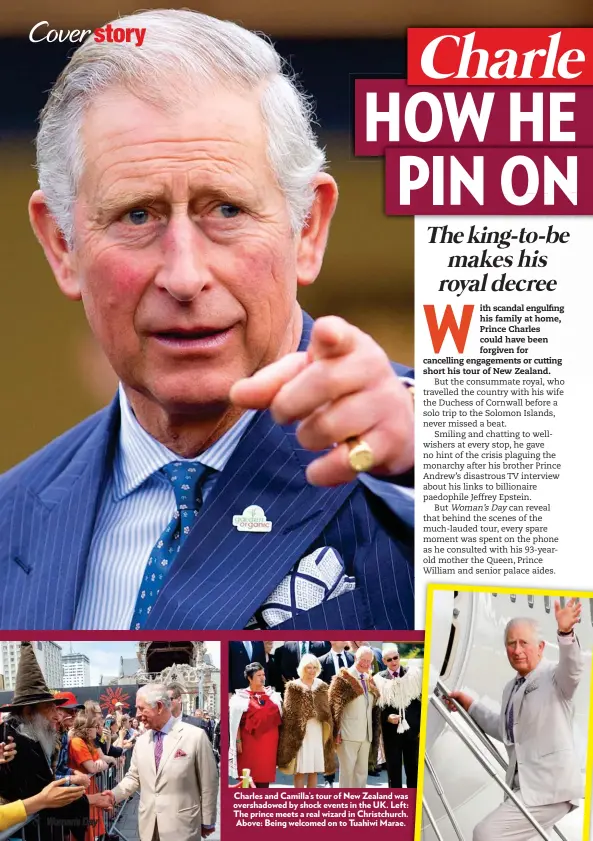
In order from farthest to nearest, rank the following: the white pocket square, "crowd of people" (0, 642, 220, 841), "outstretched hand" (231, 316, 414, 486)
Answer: "crowd of people" (0, 642, 220, 841)
the white pocket square
"outstretched hand" (231, 316, 414, 486)

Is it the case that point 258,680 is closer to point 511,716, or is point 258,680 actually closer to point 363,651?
point 363,651

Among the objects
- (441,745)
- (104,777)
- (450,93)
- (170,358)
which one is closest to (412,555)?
(441,745)

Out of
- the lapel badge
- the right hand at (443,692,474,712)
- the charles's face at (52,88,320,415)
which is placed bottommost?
the right hand at (443,692,474,712)

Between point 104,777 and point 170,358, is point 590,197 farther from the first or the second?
point 104,777

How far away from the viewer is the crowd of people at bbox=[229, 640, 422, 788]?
13.0ft

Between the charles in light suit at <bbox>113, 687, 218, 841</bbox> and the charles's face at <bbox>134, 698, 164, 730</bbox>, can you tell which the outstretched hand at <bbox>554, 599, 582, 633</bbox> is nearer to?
the charles in light suit at <bbox>113, 687, 218, 841</bbox>

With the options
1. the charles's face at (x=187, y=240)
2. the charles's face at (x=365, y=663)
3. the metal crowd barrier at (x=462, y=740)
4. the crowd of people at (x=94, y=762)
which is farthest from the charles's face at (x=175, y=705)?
the charles's face at (x=187, y=240)

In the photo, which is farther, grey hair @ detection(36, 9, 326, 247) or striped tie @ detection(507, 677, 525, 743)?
striped tie @ detection(507, 677, 525, 743)

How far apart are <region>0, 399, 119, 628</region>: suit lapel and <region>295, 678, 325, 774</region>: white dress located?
3.35 feet

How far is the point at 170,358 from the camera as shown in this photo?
12.8 ft

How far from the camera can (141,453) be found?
405 centimetres

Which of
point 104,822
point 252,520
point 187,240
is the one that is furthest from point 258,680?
point 187,240

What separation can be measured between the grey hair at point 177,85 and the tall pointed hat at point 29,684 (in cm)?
164

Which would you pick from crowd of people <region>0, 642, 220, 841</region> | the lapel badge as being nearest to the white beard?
crowd of people <region>0, 642, 220, 841</region>
